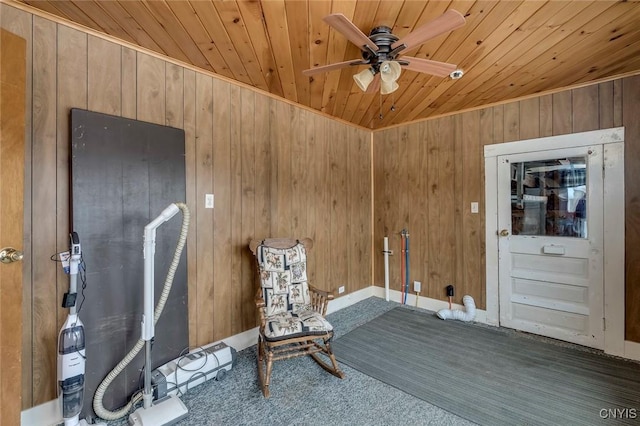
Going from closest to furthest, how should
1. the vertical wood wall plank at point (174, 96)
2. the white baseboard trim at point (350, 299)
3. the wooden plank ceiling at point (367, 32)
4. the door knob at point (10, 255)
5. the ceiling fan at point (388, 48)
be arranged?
the door knob at point (10, 255), the ceiling fan at point (388, 48), the wooden plank ceiling at point (367, 32), the vertical wood wall plank at point (174, 96), the white baseboard trim at point (350, 299)

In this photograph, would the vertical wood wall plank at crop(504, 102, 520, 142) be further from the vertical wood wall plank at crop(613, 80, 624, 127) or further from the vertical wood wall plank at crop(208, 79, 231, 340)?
the vertical wood wall plank at crop(208, 79, 231, 340)

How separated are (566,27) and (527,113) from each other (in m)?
1.31

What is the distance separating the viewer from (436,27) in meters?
1.43

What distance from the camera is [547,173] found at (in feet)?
9.16

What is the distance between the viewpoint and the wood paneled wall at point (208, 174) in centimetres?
161

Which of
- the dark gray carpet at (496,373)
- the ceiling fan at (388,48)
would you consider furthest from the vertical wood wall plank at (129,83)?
the dark gray carpet at (496,373)

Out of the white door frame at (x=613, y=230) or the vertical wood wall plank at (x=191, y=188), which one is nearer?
the vertical wood wall plank at (x=191, y=188)

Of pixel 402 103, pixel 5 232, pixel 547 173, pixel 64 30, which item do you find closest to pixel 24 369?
pixel 5 232

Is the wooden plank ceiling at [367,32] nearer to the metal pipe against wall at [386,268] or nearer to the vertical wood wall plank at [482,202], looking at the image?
the vertical wood wall plank at [482,202]

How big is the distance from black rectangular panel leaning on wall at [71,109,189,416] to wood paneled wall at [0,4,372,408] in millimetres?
103

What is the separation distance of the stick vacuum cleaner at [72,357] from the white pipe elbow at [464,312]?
10.8 ft

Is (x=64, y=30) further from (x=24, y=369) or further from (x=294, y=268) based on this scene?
(x=294, y=268)

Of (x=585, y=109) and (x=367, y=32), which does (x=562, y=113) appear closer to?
(x=585, y=109)

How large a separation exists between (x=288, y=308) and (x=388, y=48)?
215cm
